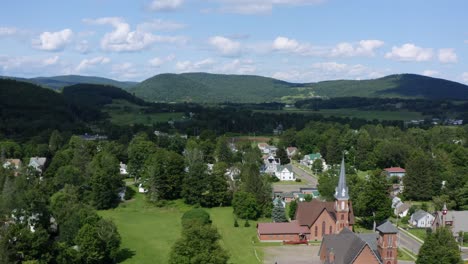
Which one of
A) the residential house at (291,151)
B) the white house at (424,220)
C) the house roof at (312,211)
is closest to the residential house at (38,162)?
the house roof at (312,211)

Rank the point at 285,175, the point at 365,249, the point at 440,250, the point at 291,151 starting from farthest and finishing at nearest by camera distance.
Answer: the point at 291,151 → the point at 285,175 → the point at 365,249 → the point at 440,250

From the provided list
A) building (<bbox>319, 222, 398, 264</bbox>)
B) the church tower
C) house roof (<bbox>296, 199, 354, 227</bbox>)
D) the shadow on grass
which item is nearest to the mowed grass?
the shadow on grass

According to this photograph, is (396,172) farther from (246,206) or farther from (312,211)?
(312,211)

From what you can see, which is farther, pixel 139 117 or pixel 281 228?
pixel 139 117

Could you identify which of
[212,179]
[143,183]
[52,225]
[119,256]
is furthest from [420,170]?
[52,225]

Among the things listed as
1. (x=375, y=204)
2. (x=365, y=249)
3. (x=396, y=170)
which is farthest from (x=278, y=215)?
(x=396, y=170)

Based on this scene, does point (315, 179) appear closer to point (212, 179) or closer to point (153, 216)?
point (212, 179)

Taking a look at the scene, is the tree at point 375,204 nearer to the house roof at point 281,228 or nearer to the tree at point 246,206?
the house roof at point 281,228
